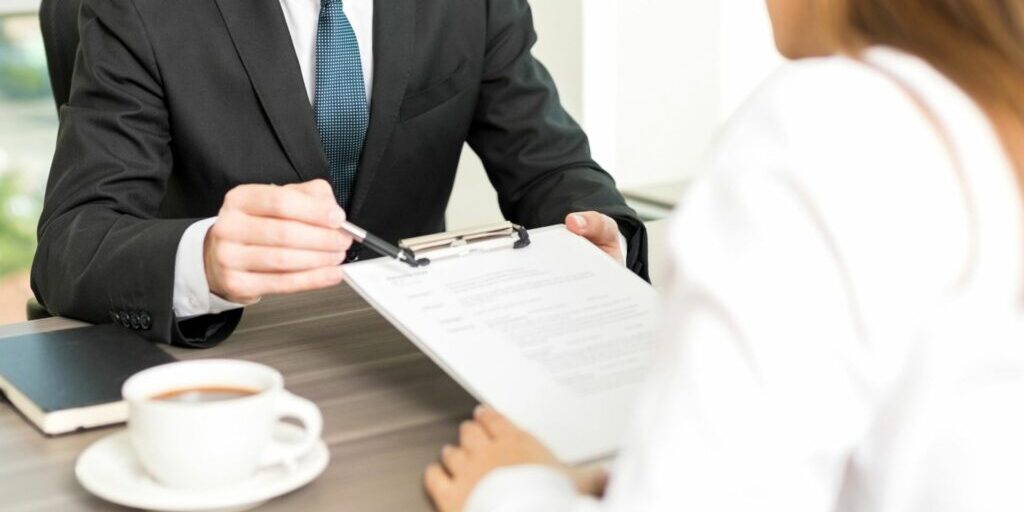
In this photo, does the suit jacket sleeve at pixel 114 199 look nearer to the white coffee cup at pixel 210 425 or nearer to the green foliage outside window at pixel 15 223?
the white coffee cup at pixel 210 425

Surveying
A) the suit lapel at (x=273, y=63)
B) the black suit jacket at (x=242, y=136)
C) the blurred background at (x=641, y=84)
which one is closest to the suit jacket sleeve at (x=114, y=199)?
the black suit jacket at (x=242, y=136)

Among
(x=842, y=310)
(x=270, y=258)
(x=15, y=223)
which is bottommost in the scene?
(x=15, y=223)

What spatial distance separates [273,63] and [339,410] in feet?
2.52

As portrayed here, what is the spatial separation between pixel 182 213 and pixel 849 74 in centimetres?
133

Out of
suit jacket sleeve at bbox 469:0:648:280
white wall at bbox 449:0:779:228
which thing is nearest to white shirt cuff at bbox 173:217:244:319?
suit jacket sleeve at bbox 469:0:648:280

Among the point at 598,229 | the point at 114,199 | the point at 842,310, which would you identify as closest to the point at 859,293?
the point at 842,310

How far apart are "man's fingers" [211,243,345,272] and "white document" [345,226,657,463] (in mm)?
67

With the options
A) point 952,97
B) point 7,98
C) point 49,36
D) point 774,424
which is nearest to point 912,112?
point 952,97

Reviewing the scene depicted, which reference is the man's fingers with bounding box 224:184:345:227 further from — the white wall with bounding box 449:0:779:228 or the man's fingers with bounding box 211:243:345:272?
the white wall with bounding box 449:0:779:228

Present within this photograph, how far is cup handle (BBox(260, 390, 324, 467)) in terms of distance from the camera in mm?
871

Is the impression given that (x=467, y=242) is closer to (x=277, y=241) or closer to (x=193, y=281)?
(x=277, y=241)

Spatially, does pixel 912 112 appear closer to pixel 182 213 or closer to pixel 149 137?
pixel 149 137

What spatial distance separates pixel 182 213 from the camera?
1.80 m

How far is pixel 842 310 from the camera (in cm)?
62
